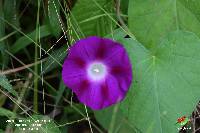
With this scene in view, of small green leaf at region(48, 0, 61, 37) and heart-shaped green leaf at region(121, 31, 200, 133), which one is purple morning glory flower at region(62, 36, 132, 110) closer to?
heart-shaped green leaf at region(121, 31, 200, 133)

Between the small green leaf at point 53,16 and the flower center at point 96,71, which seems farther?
the small green leaf at point 53,16

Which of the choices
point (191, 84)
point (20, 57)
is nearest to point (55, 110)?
point (20, 57)

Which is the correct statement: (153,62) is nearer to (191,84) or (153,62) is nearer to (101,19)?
(191,84)

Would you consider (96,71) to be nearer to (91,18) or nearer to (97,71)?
(97,71)

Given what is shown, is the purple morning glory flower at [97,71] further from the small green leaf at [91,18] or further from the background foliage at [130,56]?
the small green leaf at [91,18]

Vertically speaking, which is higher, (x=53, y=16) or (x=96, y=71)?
(x=53, y=16)

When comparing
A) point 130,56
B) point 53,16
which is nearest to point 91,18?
point 53,16

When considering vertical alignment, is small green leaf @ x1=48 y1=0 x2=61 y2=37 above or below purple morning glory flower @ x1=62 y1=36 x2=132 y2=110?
above

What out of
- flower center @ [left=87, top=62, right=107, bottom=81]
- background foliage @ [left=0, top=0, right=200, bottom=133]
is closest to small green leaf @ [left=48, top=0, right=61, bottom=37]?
background foliage @ [left=0, top=0, right=200, bottom=133]

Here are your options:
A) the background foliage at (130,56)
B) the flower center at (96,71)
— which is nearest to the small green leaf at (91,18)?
the background foliage at (130,56)
